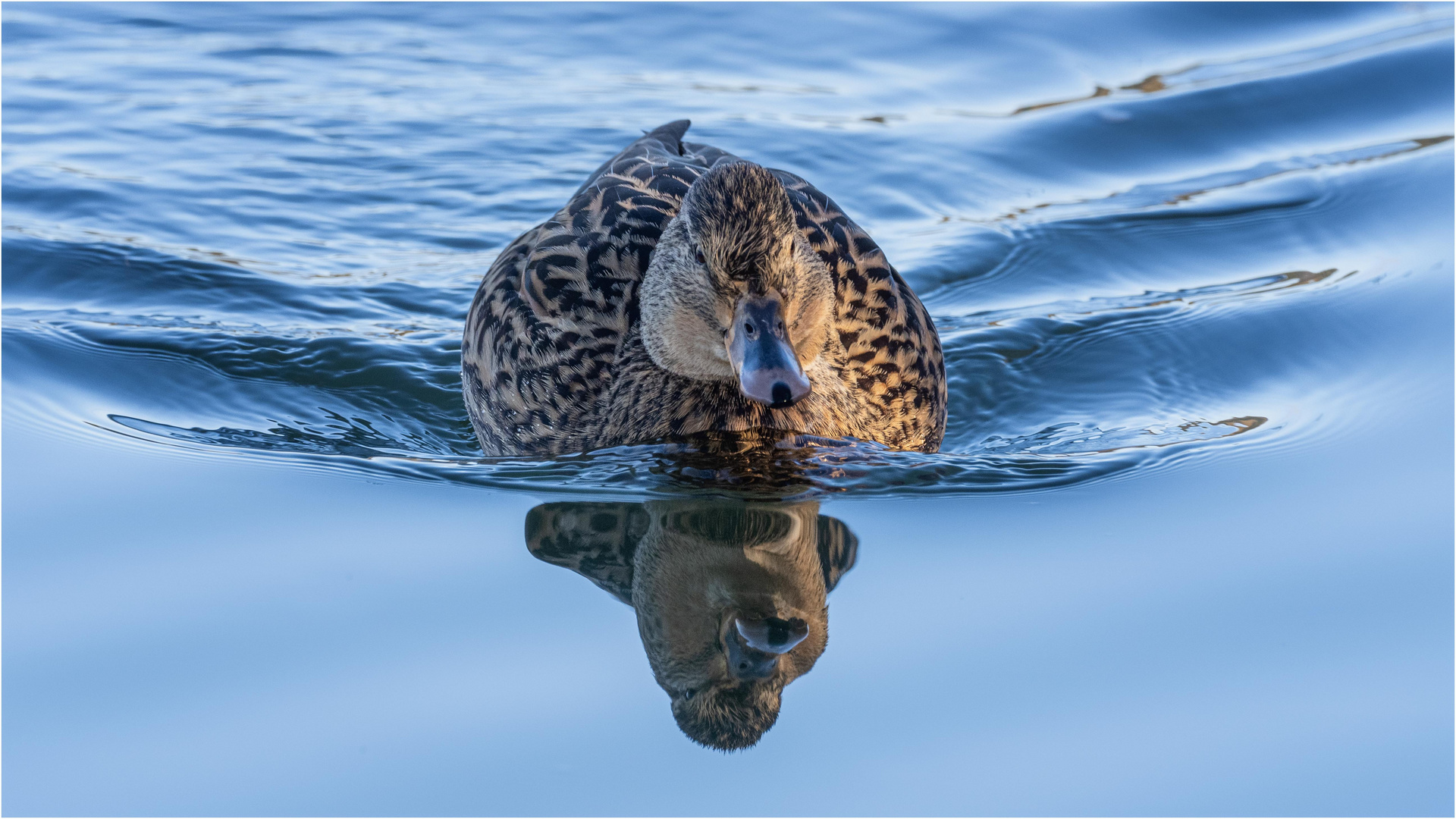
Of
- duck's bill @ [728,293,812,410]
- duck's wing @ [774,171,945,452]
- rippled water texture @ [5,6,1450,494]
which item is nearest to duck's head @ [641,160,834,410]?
duck's bill @ [728,293,812,410]

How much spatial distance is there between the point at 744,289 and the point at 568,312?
3.71 feet

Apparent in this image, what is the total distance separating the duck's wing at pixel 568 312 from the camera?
590cm

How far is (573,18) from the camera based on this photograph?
1224 cm

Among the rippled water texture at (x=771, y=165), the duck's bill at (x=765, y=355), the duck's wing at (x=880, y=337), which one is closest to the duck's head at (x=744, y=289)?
the duck's bill at (x=765, y=355)

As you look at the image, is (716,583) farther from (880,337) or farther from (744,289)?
(880,337)

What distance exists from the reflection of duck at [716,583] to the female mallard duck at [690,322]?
0.47 m

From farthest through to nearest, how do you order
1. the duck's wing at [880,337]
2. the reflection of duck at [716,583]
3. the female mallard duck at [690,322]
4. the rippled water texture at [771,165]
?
the rippled water texture at [771,165], the duck's wing at [880,337], the female mallard duck at [690,322], the reflection of duck at [716,583]

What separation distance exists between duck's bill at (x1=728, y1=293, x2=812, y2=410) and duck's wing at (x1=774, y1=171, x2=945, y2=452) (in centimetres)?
88

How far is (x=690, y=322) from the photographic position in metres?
5.38

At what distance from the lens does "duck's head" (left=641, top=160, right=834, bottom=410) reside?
4.89m

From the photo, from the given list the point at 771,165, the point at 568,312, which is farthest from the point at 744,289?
the point at 771,165

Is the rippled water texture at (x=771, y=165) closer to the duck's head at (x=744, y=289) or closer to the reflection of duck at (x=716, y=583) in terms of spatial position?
the reflection of duck at (x=716, y=583)

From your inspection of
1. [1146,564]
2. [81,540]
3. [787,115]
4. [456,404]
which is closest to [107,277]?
[456,404]

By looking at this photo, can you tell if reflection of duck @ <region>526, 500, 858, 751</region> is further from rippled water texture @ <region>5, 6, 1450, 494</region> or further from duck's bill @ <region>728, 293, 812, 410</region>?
duck's bill @ <region>728, 293, 812, 410</region>
